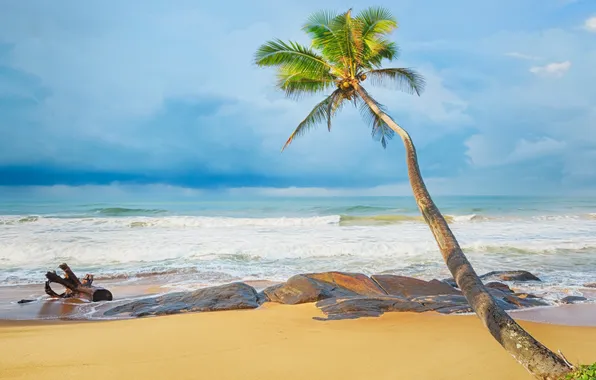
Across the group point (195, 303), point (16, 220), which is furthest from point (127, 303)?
point (16, 220)

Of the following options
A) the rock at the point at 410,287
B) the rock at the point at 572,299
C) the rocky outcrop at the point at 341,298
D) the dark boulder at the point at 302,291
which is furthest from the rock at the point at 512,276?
the dark boulder at the point at 302,291

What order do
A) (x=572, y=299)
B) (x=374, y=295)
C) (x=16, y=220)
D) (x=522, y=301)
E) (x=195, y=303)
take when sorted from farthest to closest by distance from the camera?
(x=16, y=220)
(x=572, y=299)
(x=374, y=295)
(x=522, y=301)
(x=195, y=303)

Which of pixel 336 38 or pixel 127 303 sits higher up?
pixel 336 38

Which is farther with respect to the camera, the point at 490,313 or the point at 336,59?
the point at 336,59

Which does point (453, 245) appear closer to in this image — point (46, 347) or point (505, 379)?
point (505, 379)

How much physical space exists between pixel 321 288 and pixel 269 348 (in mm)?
3229

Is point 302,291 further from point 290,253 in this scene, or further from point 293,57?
point 290,253

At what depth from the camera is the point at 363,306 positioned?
684cm

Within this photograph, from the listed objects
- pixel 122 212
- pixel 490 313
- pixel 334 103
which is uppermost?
pixel 334 103

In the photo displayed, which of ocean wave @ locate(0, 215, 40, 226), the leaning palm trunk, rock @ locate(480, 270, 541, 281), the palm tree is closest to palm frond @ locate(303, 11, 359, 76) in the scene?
the palm tree

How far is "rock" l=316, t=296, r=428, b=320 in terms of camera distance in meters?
6.61

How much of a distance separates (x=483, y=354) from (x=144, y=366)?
11.9ft

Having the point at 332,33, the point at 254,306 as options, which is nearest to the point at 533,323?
the point at 254,306

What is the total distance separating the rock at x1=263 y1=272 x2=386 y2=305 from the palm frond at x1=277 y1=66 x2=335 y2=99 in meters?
4.83
